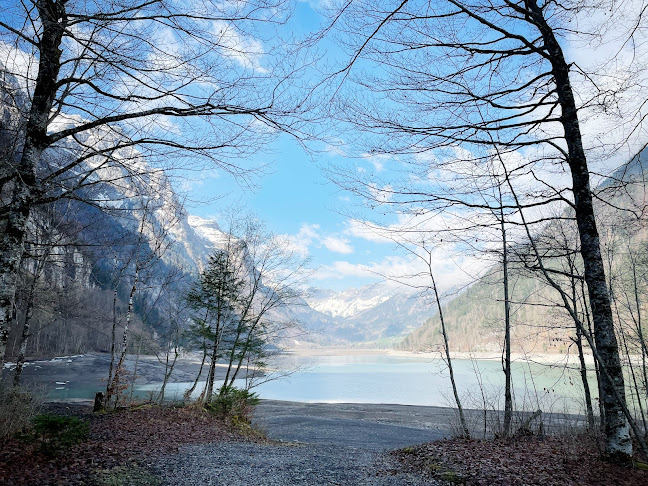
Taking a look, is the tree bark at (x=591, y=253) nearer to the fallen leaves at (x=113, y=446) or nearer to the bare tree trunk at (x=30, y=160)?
the bare tree trunk at (x=30, y=160)

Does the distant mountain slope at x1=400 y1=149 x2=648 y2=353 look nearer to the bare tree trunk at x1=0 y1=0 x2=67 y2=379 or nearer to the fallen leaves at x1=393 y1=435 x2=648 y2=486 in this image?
the fallen leaves at x1=393 y1=435 x2=648 y2=486

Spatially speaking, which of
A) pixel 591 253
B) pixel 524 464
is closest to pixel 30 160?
pixel 591 253

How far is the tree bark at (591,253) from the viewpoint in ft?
14.6

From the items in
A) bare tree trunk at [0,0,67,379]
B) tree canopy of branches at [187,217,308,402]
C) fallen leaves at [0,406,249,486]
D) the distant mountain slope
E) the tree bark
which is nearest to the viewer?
bare tree trunk at [0,0,67,379]

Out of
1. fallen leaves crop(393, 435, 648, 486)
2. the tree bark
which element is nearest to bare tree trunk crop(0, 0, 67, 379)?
the tree bark

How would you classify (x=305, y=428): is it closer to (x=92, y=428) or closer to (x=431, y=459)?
(x=92, y=428)

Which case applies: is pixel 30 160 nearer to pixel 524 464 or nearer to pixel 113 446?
pixel 113 446

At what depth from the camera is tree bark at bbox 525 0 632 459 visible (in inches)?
175

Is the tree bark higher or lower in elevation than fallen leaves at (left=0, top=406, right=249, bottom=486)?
higher

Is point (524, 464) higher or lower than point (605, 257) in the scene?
lower

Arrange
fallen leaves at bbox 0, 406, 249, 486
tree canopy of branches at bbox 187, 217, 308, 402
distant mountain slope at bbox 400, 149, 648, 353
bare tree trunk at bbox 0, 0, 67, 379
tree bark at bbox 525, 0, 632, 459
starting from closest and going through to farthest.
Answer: bare tree trunk at bbox 0, 0, 67, 379 < tree bark at bbox 525, 0, 632, 459 < fallen leaves at bbox 0, 406, 249, 486 < distant mountain slope at bbox 400, 149, 648, 353 < tree canopy of branches at bbox 187, 217, 308, 402

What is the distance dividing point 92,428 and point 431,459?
727 centimetres

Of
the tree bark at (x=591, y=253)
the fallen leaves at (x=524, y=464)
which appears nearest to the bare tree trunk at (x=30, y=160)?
the tree bark at (x=591, y=253)

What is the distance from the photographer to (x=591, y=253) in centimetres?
462
